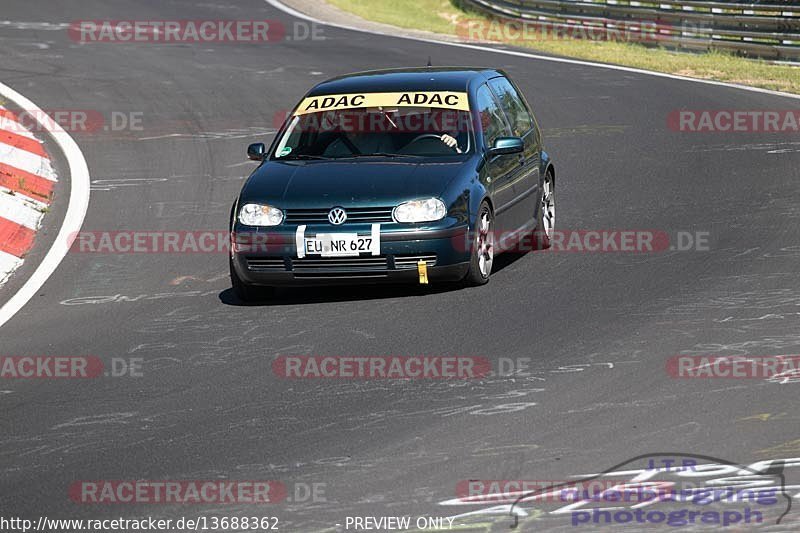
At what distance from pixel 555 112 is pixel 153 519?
46.0ft

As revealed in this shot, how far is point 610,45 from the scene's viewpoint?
27.9 meters

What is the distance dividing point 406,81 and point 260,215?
2029mm

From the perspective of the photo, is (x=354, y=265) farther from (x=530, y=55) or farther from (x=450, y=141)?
(x=530, y=55)

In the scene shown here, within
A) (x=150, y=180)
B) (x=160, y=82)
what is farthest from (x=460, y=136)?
(x=160, y=82)

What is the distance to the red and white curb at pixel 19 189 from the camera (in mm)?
12414

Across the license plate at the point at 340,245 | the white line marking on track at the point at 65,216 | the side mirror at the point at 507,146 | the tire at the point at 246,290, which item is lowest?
the white line marking on track at the point at 65,216

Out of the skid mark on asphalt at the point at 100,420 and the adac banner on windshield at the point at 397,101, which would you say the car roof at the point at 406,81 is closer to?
the adac banner on windshield at the point at 397,101

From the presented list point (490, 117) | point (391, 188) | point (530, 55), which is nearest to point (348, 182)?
point (391, 188)

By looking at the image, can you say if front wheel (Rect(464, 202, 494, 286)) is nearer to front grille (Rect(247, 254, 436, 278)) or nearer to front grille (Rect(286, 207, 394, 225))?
front grille (Rect(247, 254, 436, 278))

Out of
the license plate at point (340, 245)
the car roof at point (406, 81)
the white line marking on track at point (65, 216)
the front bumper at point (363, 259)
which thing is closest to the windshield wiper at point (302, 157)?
the car roof at point (406, 81)

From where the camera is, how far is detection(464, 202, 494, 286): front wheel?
10.4 meters

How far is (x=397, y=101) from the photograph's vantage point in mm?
11352

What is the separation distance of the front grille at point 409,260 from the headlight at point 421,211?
259 millimetres

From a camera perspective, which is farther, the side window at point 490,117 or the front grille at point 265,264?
the side window at point 490,117
